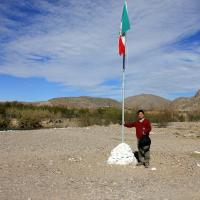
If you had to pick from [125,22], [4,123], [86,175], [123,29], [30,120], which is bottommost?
[86,175]

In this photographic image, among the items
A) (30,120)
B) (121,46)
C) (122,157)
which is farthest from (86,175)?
(30,120)

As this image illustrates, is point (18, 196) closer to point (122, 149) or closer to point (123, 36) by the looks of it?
point (122, 149)

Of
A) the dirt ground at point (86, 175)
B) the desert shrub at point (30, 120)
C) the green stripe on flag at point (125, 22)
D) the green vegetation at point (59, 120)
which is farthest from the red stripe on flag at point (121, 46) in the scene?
the desert shrub at point (30, 120)

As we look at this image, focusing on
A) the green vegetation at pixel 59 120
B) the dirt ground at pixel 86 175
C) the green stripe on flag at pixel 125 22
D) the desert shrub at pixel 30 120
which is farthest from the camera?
the desert shrub at pixel 30 120

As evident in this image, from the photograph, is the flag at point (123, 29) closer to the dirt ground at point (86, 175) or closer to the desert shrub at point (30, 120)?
the dirt ground at point (86, 175)

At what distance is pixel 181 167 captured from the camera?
13.5m

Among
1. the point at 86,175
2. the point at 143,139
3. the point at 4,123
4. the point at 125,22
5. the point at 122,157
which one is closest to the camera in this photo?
the point at 86,175

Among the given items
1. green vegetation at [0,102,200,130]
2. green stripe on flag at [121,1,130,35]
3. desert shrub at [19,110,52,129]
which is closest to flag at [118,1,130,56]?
green stripe on flag at [121,1,130,35]

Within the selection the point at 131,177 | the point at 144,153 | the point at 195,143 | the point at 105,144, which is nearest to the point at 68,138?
the point at 105,144

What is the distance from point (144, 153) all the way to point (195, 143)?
7944mm

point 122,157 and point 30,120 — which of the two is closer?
point 122,157

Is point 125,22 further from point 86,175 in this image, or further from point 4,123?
point 4,123

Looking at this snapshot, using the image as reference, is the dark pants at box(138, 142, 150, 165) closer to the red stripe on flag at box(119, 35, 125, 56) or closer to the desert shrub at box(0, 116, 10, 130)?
the red stripe on flag at box(119, 35, 125, 56)

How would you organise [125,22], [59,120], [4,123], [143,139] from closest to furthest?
[143,139] < [125,22] < [4,123] < [59,120]
